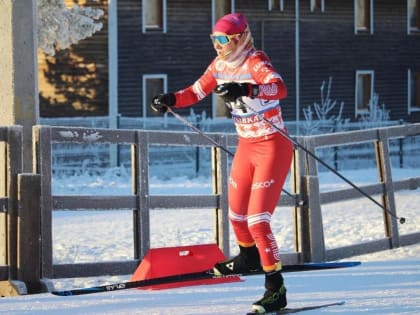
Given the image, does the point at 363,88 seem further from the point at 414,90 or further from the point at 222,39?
the point at 222,39

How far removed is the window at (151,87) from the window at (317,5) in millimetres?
5777

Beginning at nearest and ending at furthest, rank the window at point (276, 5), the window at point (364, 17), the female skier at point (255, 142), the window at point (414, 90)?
1. the female skier at point (255, 142)
2. the window at point (276, 5)
3. the window at point (364, 17)
4. the window at point (414, 90)

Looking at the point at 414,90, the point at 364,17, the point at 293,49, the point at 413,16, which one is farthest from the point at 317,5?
the point at 414,90

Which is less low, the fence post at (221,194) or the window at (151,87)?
the window at (151,87)

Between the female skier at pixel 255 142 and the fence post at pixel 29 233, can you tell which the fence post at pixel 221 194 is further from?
the female skier at pixel 255 142

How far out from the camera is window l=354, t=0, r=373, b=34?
38.2m

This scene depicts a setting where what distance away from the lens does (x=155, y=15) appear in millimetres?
33500

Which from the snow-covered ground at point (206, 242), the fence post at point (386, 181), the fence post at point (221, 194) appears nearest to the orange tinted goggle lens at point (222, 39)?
the snow-covered ground at point (206, 242)

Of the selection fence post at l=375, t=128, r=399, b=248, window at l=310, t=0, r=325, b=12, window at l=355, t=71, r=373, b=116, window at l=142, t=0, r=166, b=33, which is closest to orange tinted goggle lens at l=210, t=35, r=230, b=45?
fence post at l=375, t=128, r=399, b=248

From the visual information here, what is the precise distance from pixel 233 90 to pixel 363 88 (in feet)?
105

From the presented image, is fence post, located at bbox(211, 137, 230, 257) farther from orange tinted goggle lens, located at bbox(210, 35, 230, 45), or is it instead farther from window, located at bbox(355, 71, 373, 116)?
window, located at bbox(355, 71, 373, 116)

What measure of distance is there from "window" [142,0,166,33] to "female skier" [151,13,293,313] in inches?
1011

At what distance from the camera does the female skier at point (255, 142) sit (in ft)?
24.2

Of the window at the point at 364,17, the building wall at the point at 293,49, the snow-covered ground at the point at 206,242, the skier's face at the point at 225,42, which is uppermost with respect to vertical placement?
the window at the point at 364,17
